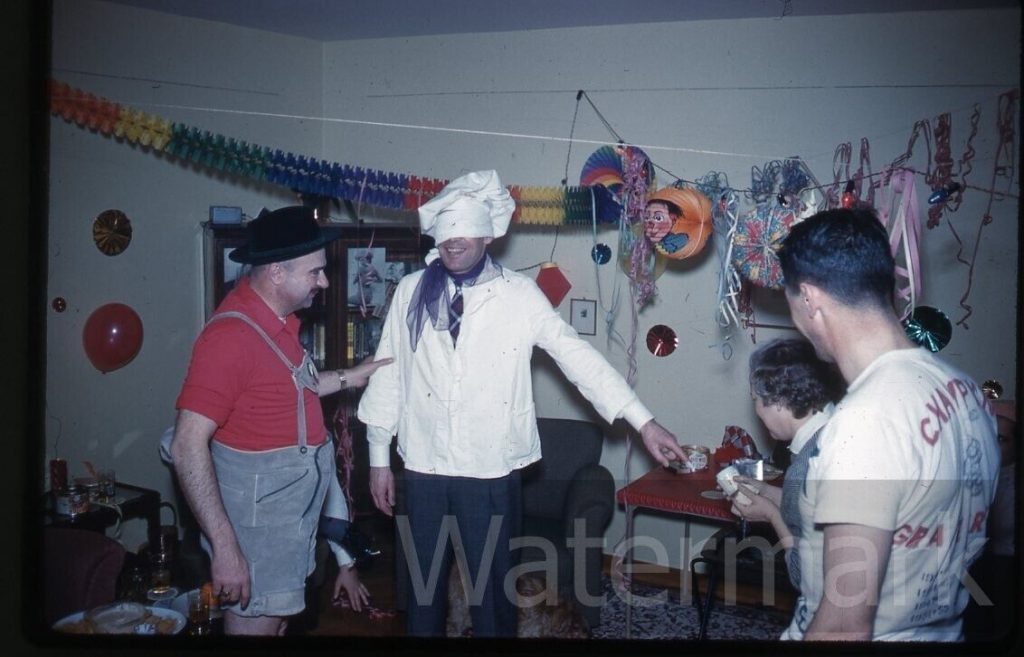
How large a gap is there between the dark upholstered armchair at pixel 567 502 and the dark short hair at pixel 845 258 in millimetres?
1395

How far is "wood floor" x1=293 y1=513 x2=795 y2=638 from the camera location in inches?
105

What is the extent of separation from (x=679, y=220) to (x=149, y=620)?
1785mm

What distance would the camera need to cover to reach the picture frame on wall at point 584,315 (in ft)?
9.83

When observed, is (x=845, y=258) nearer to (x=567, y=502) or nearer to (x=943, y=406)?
(x=943, y=406)

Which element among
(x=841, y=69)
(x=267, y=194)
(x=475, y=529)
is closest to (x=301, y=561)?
(x=475, y=529)

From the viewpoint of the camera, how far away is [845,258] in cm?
138

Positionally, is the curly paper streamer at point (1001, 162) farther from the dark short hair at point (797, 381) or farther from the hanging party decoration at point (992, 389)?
the dark short hair at point (797, 381)

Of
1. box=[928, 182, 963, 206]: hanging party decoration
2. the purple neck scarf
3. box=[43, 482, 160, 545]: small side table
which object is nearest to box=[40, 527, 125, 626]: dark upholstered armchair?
box=[43, 482, 160, 545]: small side table

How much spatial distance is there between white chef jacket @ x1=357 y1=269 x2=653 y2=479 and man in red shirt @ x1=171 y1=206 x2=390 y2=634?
229 millimetres

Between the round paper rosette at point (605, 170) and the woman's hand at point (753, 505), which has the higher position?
the round paper rosette at point (605, 170)

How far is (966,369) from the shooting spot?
7.68ft

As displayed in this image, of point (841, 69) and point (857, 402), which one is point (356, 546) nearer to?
point (857, 402)

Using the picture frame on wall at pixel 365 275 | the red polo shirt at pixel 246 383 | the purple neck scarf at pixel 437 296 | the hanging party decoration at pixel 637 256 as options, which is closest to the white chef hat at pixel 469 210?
the purple neck scarf at pixel 437 296

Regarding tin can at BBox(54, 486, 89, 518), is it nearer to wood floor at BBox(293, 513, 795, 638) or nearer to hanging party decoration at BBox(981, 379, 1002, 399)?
wood floor at BBox(293, 513, 795, 638)
